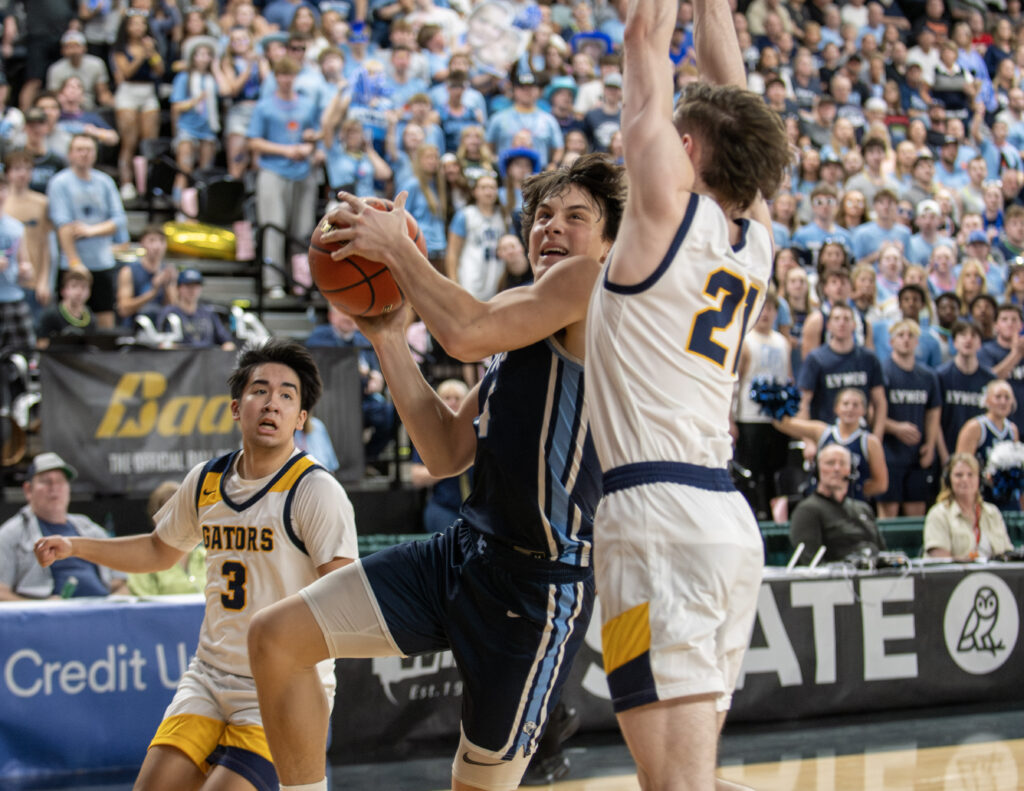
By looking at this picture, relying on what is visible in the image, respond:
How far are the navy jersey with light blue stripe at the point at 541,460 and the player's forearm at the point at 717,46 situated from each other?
87 cm

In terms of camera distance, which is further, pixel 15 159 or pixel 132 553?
pixel 15 159

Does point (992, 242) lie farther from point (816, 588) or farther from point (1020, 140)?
point (816, 588)

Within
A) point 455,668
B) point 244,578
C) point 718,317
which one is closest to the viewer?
point 718,317

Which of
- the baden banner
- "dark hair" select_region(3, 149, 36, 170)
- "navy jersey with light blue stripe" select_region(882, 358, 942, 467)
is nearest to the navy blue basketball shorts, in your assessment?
the baden banner

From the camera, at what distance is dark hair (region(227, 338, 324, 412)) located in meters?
4.09

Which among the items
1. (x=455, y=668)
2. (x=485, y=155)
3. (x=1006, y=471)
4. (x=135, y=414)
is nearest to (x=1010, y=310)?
(x=1006, y=471)

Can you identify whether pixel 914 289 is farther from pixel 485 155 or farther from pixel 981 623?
pixel 981 623

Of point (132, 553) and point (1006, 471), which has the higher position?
point (132, 553)

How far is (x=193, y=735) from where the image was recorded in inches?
145

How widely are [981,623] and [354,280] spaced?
5308mm

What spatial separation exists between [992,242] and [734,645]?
40.6ft

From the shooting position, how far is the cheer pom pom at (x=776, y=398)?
877 cm

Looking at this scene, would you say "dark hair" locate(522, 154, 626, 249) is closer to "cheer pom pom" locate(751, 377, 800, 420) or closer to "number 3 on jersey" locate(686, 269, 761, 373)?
"number 3 on jersey" locate(686, 269, 761, 373)

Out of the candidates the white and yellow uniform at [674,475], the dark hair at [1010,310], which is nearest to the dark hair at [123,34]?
the dark hair at [1010,310]
